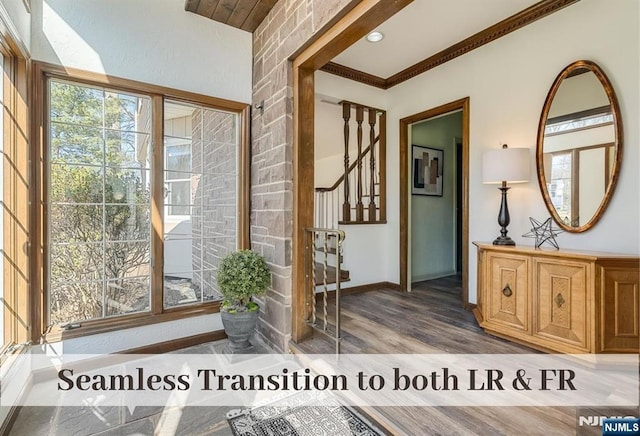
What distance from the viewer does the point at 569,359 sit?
2.10 meters

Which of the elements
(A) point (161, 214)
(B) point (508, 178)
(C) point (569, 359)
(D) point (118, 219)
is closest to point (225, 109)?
(A) point (161, 214)

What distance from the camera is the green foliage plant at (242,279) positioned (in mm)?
2514

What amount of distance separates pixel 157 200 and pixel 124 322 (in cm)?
104

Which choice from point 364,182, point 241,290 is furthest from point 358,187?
point 241,290

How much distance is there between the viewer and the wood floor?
1.47m

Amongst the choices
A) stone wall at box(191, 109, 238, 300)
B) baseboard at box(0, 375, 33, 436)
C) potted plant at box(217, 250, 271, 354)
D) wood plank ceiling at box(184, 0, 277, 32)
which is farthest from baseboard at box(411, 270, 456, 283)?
baseboard at box(0, 375, 33, 436)

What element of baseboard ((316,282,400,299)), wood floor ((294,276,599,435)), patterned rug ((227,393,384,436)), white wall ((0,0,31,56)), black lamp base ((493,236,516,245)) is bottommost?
patterned rug ((227,393,384,436))

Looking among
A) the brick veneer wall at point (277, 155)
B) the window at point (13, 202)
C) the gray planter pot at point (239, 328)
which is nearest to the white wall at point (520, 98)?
the brick veneer wall at point (277, 155)

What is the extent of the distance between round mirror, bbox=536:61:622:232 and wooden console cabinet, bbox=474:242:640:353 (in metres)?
0.45

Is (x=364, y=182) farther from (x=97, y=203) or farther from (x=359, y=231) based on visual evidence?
(x=97, y=203)

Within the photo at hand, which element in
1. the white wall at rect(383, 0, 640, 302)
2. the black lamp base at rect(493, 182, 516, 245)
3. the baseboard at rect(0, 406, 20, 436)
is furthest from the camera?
the black lamp base at rect(493, 182, 516, 245)

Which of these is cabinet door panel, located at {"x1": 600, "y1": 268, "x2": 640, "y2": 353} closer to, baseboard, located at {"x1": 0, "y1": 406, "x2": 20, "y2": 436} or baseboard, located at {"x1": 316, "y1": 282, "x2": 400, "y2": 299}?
baseboard, located at {"x1": 316, "y1": 282, "x2": 400, "y2": 299}

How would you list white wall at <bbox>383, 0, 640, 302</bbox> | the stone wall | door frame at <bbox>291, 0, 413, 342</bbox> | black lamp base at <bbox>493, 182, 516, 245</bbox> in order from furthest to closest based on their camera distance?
the stone wall
black lamp base at <bbox>493, 182, 516, 245</bbox>
door frame at <bbox>291, 0, 413, 342</bbox>
white wall at <bbox>383, 0, 640, 302</bbox>

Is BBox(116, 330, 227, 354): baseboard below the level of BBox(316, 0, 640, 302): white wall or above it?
below
